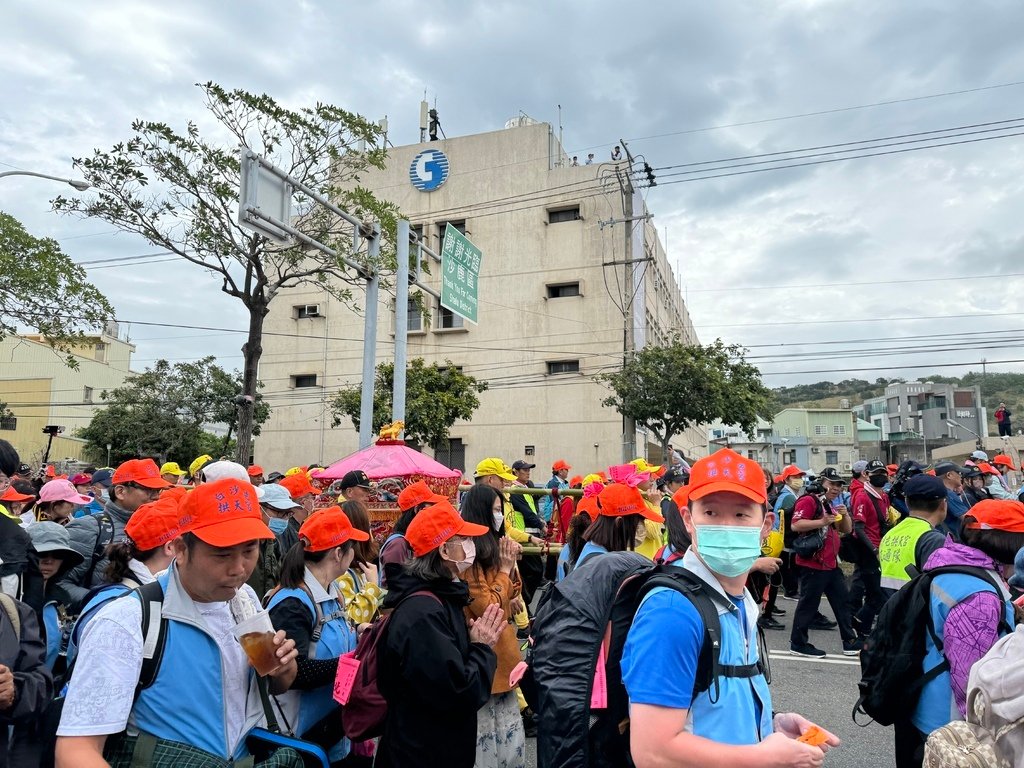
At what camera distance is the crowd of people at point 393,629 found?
1901mm

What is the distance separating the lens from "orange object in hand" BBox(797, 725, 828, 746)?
1781 millimetres

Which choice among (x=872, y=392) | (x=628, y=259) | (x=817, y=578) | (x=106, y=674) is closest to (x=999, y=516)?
(x=106, y=674)

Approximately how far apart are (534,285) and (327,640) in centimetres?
3105

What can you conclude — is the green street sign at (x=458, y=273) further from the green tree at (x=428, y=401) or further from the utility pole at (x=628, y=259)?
the utility pole at (x=628, y=259)

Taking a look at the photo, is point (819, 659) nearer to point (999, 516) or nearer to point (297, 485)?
point (999, 516)

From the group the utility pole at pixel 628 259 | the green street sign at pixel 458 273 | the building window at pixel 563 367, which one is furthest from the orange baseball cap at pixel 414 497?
the building window at pixel 563 367

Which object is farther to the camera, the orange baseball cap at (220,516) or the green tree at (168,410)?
the green tree at (168,410)

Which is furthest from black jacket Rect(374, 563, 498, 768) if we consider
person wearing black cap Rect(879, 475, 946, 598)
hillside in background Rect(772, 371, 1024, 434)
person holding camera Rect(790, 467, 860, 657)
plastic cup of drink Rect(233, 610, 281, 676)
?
hillside in background Rect(772, 371, 1024, 434)

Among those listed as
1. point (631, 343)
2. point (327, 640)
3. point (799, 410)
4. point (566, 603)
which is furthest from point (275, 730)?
point (799, 410)

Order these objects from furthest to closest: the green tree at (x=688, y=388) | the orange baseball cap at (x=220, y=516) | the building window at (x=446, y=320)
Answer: the building window at (x=446, y=320) < the green tree at (x=688, y=388) < the orange baseball cap at (x=220, y=516)

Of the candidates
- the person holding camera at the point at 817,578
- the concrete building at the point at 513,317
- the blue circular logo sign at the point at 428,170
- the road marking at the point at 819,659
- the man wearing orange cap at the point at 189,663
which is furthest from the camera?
the blue circular logo sign at the point at 428,170

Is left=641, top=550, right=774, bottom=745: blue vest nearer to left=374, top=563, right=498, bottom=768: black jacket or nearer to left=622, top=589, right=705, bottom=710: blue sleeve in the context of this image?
left=622, top=589, right=705, bottom=710: blue sleeve

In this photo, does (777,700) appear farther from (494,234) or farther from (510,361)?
(494,234)

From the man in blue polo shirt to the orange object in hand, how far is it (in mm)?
24
